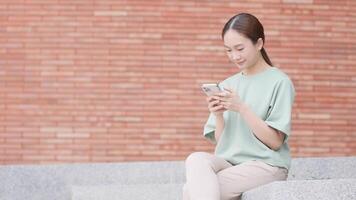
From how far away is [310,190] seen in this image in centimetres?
295

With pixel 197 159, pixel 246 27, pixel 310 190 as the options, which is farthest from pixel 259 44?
pixel 310 190

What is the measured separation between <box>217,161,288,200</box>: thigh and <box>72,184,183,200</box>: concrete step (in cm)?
205

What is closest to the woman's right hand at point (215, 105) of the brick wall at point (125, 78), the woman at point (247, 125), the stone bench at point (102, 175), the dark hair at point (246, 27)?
the woman at point (247, 125)

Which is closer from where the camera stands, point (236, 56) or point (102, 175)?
point (236, 56)

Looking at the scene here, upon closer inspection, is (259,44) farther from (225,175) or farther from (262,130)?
(225,175)

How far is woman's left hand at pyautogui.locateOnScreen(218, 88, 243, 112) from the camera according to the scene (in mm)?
3049

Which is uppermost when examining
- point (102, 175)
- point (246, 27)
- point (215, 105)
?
point (246, 27)

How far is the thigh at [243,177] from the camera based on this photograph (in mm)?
3123

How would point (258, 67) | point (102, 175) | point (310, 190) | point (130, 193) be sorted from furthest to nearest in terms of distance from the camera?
1. point (102, 175)
2. point (130, 193)
3. point (258, 67)
4. point (310, 190)

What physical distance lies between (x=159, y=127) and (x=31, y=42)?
1507 mm

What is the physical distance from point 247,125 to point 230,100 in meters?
0.21

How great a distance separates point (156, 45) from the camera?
267 inches

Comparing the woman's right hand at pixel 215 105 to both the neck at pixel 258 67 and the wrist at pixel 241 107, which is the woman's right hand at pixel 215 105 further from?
the neck at pixel 258 67

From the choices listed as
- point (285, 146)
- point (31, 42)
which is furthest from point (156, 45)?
point (285, 146)
